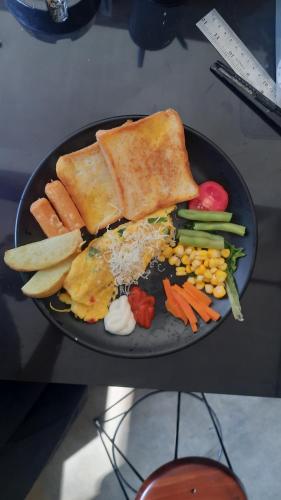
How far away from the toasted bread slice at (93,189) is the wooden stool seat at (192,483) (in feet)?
2.75

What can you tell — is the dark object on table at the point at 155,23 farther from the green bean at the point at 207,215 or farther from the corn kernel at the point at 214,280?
the corn kernel at the point at 214,280

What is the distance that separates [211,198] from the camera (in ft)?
5.79

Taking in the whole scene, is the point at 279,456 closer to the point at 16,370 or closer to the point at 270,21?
the point at 16,370

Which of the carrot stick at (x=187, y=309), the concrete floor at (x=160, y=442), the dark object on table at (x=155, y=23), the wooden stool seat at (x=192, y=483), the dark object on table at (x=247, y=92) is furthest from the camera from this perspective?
the concrete floor at (x=160, y=442)

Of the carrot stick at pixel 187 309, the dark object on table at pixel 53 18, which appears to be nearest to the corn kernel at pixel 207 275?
the carrot stick at pixel 187 309

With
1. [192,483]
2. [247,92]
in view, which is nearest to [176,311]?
[192,483]

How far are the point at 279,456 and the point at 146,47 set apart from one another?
1.96 metres

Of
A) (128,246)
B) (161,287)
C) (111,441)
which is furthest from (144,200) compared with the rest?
(111,441)

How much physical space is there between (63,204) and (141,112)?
1.65ft

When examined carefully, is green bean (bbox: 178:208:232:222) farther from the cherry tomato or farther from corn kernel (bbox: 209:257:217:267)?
the cherry tomato

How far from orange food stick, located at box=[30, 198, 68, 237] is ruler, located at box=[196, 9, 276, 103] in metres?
0.92

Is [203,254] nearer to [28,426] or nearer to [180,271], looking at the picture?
[180,271]

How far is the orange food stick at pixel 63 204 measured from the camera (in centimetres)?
170

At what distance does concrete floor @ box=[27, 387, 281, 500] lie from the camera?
2336 mm
